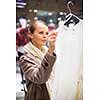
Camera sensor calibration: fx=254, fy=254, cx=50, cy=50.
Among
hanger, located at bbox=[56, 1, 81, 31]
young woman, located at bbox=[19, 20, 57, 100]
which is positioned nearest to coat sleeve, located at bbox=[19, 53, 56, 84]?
young woman, located at bbox=[19, 20, 57, 100]

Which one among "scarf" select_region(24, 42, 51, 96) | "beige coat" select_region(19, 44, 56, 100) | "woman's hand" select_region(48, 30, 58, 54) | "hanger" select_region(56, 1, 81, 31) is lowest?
"beige coat" select_region(19, 44, 56, 100)

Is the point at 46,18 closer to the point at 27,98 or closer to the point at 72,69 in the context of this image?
the point at 72,69

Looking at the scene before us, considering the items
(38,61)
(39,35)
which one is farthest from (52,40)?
(38,61)

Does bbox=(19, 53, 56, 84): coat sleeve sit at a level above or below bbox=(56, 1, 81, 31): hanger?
below

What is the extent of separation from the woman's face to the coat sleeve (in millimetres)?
123

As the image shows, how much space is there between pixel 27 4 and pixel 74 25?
18.8 inches

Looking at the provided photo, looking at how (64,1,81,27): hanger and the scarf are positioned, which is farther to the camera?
(64,1,81,27): hanger

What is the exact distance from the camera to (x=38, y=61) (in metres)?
2.21

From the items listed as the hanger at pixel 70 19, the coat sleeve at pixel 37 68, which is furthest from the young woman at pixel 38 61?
the hanger at pixel 70 19

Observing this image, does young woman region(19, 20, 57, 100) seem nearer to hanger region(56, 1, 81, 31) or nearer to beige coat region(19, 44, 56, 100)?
beige coat region(19, 44, 56, 100)

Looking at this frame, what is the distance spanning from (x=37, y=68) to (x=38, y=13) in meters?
0.48

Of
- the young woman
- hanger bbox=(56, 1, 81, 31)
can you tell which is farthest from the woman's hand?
hanger bbox=(56, 1, 81, 31)

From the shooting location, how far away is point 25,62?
2.18 meters

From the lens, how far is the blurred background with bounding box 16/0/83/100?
7.09 ft
